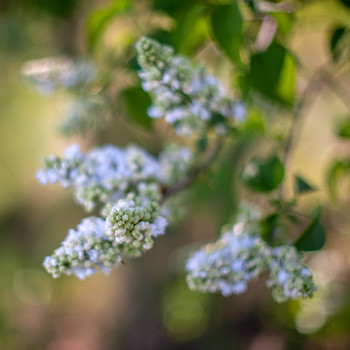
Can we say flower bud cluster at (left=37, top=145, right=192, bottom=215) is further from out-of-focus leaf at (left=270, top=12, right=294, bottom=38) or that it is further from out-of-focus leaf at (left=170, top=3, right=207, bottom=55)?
out-of-focus leaf at (left=270, top=12, right=294, bottom=38)

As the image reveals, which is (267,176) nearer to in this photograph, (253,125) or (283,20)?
(253,125)

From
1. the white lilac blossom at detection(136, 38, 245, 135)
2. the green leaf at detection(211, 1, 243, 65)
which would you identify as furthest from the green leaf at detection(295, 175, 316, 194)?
the green leaf at detection(211, 1, 243, 65)

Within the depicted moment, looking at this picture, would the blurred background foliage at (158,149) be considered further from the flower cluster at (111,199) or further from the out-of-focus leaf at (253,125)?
the flower cluster at (111,199)

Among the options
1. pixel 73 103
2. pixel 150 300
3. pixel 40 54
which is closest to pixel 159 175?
pixel 73 103

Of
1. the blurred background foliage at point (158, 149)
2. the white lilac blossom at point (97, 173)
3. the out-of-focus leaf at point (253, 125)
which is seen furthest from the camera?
the out-of-focus leaf at point (253, 125)

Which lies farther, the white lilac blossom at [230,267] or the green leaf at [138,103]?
the green leaf at [138,103]

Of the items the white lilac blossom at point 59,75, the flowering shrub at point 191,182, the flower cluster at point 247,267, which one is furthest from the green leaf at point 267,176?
the white lilac blossom at point 59,75
